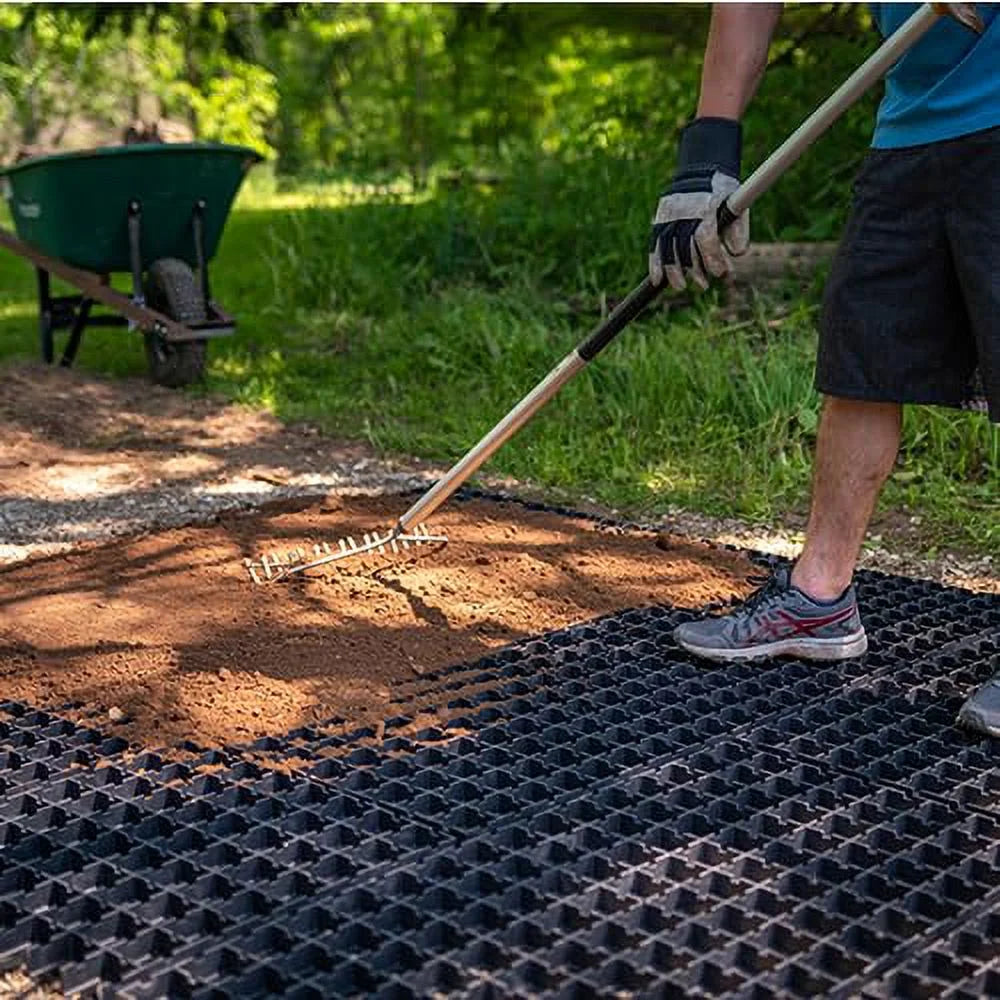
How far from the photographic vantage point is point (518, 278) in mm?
6605

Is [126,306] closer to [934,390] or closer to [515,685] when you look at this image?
[515,685]

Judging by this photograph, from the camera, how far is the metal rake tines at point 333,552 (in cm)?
351

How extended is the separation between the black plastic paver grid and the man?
126mm

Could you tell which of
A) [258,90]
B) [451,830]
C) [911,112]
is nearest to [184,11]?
[911,112]

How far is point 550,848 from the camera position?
7.47 feet

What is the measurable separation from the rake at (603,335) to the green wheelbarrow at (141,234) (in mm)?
2149

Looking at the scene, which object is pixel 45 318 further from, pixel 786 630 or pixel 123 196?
pixel 786 630

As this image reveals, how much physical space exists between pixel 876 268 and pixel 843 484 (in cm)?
43

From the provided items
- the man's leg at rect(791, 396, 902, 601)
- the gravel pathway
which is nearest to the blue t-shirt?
the man's leg at rect(791, 396, 902, 601)

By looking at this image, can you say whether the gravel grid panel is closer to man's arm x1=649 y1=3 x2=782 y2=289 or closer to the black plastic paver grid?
the black plastic paver grid

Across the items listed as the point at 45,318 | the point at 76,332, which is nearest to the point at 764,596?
the point at 76,332

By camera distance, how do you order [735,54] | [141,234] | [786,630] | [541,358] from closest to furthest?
[735,54] < [786,630] < [541,358] < [141,234]

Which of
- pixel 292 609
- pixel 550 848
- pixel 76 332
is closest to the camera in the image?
pixel 550 848

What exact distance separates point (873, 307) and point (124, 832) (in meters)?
1.65
